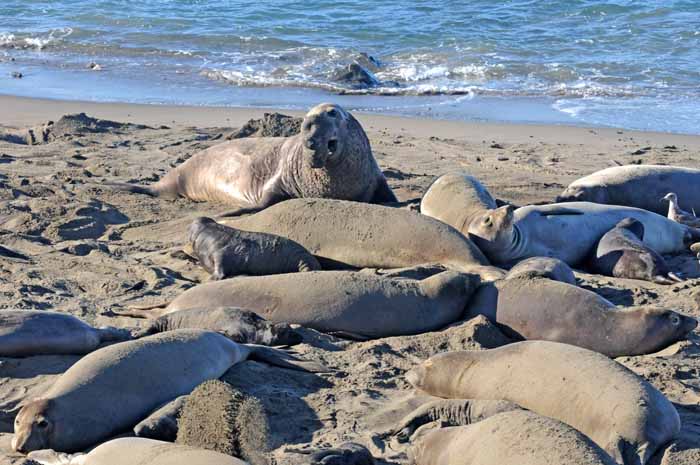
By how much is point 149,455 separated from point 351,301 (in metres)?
2.14

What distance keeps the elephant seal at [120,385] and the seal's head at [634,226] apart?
122 inches

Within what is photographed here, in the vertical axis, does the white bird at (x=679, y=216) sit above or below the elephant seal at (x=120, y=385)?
below

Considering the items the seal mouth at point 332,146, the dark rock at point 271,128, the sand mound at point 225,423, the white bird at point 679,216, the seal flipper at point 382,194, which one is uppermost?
the seal mouth at point 332,146

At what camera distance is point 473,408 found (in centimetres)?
408

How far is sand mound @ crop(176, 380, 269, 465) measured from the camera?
3.61 m

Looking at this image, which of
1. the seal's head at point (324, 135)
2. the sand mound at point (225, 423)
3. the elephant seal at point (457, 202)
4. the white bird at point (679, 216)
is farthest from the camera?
the seal's head at point (324, 135)

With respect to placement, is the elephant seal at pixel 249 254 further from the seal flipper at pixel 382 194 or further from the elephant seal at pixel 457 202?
the seal flipper at pixel 382 194

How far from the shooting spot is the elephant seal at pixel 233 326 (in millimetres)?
5133

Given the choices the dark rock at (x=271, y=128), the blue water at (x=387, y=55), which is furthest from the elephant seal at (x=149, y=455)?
the blue water at (x=387, y=55)

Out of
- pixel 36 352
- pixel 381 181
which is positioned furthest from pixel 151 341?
pixel 381 181

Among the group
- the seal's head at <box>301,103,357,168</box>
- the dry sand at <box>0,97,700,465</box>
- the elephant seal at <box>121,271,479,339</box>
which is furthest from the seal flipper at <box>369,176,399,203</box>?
the elephant seal at <box>121,271,479,339</box>

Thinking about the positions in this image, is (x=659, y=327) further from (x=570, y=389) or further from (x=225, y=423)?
(x=225, y=423)

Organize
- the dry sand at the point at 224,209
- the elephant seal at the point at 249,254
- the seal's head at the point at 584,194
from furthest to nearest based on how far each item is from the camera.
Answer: the seal's head at the point at 584,194 → the elephant seal at the point at 249,254 → the dry sand at the point at 224,209

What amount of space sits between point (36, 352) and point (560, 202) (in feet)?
14.4
